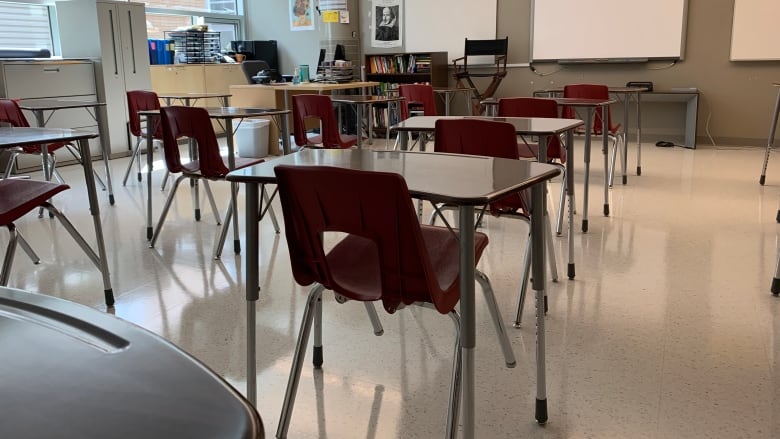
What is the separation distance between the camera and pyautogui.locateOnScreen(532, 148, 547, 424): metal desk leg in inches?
70.4

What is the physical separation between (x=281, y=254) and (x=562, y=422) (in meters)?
2.02

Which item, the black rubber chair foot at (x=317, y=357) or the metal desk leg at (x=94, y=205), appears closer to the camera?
the black rubber chair foot at (x=317, y=357)

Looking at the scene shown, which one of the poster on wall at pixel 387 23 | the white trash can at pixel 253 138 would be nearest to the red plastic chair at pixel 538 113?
the white trash can at pixel 253 138

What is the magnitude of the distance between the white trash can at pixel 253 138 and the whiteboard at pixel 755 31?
5096 millimetres

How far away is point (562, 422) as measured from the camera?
6.11ft

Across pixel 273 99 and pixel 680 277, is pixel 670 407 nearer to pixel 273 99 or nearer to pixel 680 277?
pixel 680 277

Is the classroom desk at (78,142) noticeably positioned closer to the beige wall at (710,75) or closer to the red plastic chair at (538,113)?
the red plastic chair at (538,113)

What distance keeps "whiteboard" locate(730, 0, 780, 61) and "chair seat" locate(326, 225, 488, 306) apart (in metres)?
6.55

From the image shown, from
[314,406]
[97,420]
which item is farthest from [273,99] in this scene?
[97,420]

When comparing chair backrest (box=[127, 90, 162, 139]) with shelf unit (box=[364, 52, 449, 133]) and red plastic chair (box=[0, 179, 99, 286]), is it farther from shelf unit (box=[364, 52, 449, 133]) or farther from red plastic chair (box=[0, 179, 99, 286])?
shelf unit (box=[364, 52, 449, 133])

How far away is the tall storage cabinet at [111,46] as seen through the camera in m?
6.63

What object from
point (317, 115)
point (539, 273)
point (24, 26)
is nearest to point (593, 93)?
point (317, 115)

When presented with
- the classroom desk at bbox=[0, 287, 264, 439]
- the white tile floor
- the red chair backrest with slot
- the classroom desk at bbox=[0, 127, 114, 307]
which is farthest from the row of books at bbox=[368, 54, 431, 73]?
the classroom desk at bbox=[0, 287, 264, 439]

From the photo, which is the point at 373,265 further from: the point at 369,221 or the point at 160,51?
the point at 160,51
